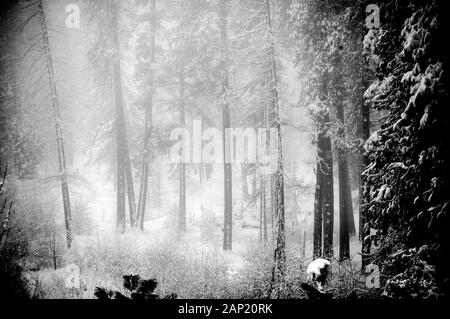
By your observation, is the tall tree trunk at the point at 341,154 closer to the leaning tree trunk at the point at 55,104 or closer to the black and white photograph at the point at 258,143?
the black and white photograph at the point at 258,143

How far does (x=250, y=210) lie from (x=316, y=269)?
18262mm

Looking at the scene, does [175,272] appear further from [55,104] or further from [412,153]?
[55,104]

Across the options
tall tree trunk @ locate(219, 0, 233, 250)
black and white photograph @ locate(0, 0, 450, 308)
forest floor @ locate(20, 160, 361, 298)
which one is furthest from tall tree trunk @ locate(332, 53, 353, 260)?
tall tree trunk @ locate(219, 0, 233, 250)

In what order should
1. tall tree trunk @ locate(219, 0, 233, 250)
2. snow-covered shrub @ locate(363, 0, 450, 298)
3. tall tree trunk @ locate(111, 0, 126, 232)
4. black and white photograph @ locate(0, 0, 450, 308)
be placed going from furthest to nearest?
tall tree trunk @ locate(111, 0, 126, 232) < tall tree trunk @ locate(219, 0, 233, 250) < black and white photograph @ locate(0, 0, 450, 308) < snow-covered shrub @ locate(363, 0, 450, 298)

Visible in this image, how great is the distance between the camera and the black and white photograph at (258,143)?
16.5 ft

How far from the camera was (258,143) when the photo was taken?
11.6 metres

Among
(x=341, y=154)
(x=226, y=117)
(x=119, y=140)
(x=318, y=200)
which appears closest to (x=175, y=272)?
(x=318, y=200)

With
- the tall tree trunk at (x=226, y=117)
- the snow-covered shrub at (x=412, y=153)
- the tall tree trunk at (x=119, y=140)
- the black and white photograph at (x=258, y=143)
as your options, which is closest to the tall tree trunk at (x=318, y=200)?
the black and white photograph at (x=258, y=143)

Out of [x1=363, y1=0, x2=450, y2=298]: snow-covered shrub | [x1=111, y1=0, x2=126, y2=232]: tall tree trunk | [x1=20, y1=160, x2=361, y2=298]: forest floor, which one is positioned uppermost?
[x1=111, y1=0, x2=126, y2=232]: tall tree trunk

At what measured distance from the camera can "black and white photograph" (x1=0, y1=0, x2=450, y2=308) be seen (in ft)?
16.5

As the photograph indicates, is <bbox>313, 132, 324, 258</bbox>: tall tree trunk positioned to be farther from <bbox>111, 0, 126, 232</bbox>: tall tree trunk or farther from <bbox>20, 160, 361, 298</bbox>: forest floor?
<bbox>111, 0, 126, 232</bbox>: tall tree trunk

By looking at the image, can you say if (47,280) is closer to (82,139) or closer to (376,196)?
(376,196)
